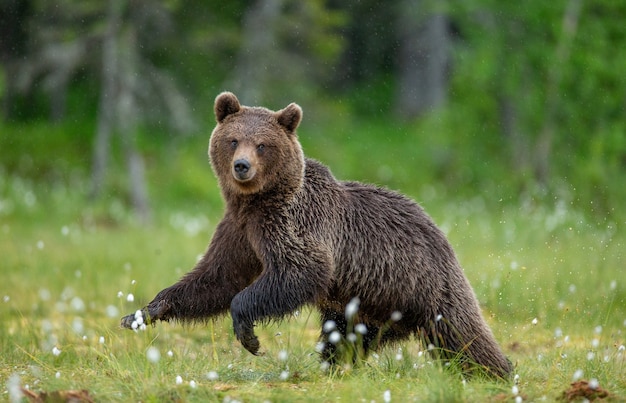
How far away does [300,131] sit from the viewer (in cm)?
2019

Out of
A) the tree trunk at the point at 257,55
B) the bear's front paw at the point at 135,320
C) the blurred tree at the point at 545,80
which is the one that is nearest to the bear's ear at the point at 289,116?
the bear's front paw at the point at 135,320

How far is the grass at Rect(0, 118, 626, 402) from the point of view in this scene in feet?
16.8

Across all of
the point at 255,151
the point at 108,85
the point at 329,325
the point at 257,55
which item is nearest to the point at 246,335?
the point at 329,325

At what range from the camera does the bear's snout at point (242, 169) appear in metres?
5.74

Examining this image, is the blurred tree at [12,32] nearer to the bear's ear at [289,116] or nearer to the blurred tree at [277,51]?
the blurred tree at [277,51]

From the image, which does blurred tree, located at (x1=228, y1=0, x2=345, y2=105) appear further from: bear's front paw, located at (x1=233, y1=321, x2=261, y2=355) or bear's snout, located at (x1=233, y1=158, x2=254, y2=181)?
bear's front paw, located at (x1=233, y1=321, x2=261, y2=355)

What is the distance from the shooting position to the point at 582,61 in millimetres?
14453

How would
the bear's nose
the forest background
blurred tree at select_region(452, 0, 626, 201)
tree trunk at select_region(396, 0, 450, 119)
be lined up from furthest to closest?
1. tree trunk at select_region(396, 0, 450, 119)
2. blurred tree at select_region(452, 0, 626, 201)
3. the forest background
4. the bear's nose

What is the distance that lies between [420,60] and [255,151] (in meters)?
21.7

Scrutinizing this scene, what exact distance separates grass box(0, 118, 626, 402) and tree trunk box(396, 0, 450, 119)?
5.19m

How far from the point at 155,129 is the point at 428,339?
1500 cm

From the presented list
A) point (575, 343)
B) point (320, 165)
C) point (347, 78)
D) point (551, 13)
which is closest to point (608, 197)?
point (551, 13)

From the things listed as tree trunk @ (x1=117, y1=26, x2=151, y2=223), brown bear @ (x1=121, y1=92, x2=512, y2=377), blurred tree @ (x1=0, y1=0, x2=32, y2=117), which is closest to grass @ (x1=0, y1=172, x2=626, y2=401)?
brown bear @ (x1=121, y1=92, x2=512, y2=377)

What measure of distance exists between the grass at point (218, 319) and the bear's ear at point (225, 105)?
1.48 metres
